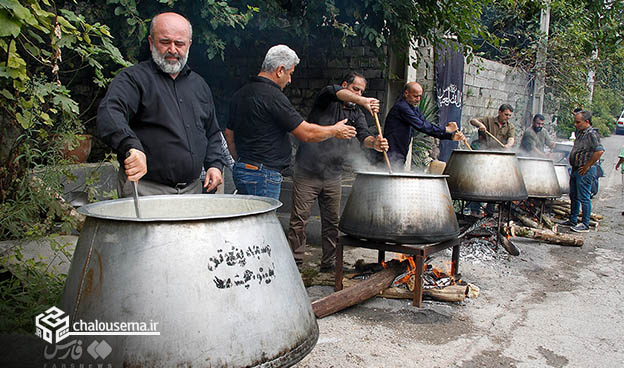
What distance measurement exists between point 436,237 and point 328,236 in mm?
1407

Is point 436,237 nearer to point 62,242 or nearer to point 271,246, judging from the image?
point 271,246

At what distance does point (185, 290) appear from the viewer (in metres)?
1.31

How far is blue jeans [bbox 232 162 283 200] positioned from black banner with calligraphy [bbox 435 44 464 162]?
5703 millimetres

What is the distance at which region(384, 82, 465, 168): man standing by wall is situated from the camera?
5422mm

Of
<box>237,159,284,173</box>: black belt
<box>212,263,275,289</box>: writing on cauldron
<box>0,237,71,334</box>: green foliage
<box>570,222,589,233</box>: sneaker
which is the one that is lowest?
<box>570,222,589,233</box>: sneaker

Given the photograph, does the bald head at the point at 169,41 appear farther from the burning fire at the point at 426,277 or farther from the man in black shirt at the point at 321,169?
the burning fire at the point at 426,277

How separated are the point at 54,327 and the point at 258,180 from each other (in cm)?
265

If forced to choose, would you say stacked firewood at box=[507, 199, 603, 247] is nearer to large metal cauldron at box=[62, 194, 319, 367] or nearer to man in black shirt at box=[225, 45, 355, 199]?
man in black shirt at box=[225, 45, 355, 199]

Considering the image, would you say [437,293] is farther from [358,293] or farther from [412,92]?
[412,92]

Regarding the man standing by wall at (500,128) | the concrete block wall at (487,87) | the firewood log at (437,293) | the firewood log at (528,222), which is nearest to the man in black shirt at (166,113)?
the firewood log at (437,293)

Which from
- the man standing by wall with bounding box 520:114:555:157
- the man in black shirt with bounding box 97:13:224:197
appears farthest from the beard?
the man standing by wall with bounding box 520:114:555:157

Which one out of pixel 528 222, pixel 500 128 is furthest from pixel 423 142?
pixel 528 222

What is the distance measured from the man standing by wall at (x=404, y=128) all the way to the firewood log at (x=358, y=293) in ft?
5.52

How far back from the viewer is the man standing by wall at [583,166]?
25.8 feet
